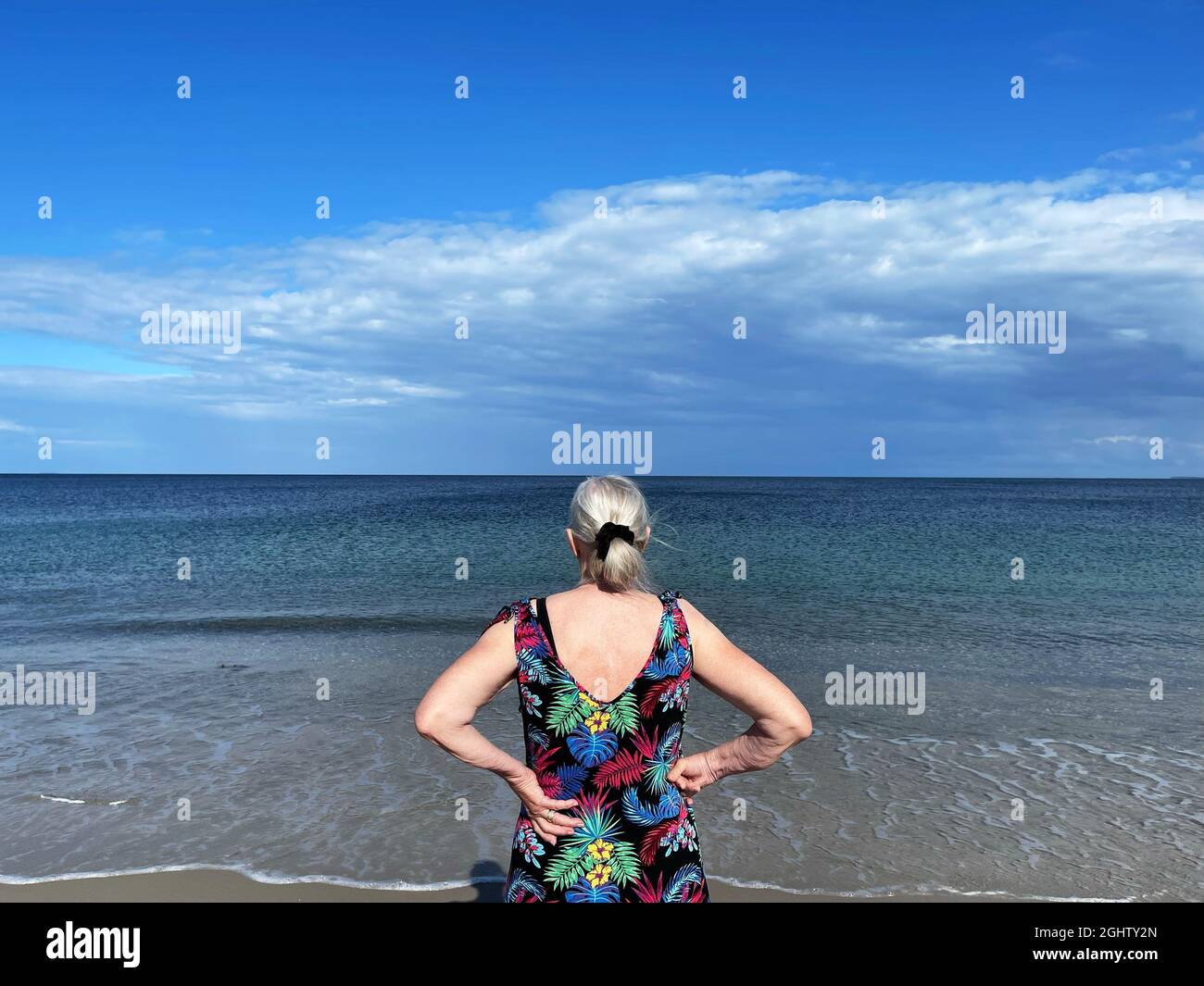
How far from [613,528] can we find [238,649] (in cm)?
1284

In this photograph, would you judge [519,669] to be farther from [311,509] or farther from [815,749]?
[311,509]

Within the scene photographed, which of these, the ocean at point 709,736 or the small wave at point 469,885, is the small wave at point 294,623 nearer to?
the ocean at point 709,736

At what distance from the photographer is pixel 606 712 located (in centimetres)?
264

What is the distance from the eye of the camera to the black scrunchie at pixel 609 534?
2576 millimetres

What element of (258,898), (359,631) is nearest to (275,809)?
(258,898)

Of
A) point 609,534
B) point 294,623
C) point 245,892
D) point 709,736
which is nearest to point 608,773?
point 609,534

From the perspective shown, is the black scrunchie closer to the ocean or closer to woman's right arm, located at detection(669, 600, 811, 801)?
woman's right arm, located at detection(669, 600, 811, 801)

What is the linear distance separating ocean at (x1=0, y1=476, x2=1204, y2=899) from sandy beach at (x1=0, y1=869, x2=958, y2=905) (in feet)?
0.49

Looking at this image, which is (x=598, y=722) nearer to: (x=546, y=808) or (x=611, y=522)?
(x=546, y=808)

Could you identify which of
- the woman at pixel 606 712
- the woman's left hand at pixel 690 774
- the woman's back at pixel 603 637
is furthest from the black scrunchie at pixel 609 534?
the woman's left hand at pixel 690 774

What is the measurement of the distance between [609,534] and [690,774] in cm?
87

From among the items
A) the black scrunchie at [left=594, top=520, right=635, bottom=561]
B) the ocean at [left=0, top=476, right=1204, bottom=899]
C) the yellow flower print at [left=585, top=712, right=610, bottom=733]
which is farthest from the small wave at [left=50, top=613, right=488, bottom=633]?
the black scrunchie at [left=594, top=520, right=635, bottom=561]

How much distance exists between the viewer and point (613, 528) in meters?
2.58
